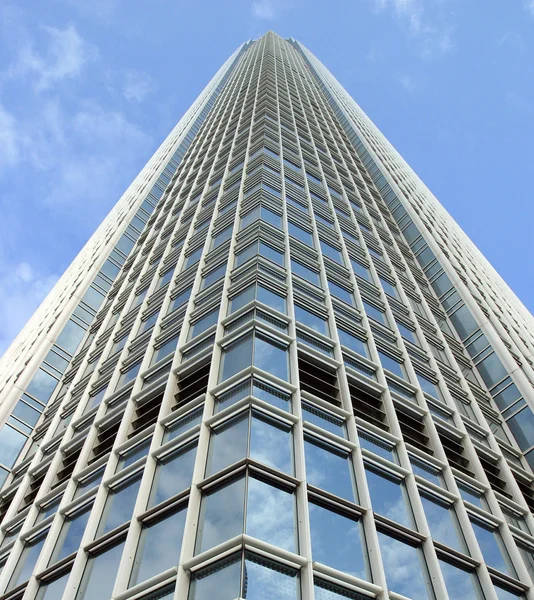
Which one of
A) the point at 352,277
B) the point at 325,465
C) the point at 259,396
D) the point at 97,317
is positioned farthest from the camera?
the point at 97,317

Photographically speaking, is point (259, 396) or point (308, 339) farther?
point (308, 339)

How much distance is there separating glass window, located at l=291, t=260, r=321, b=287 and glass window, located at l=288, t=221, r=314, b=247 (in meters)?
2.95

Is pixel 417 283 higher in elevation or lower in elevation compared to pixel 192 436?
higher

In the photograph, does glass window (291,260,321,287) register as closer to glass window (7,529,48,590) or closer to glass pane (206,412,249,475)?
glass pane (206,412,249,475)

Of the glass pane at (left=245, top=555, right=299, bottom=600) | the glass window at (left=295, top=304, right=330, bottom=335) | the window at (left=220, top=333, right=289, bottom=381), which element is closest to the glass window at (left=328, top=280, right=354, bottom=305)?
the glass window at (left=295, top=304, right=330, bottom=335)

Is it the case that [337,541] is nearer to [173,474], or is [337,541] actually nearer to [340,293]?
[173,474]

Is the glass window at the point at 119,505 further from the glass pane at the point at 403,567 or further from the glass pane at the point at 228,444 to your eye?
the glass pane at the point at 403,567

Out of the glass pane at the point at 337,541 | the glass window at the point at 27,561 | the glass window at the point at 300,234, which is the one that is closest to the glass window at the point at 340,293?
the glass window at the point at 300,234

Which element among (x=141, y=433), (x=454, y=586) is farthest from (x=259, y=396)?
(x=454, y=586)

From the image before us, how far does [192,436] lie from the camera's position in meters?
16.8

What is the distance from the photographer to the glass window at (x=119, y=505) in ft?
51.6

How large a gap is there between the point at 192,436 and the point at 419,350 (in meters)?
13.0

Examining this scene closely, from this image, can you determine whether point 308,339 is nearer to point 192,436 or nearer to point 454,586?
point 192,436

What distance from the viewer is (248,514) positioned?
13102 millimetres
